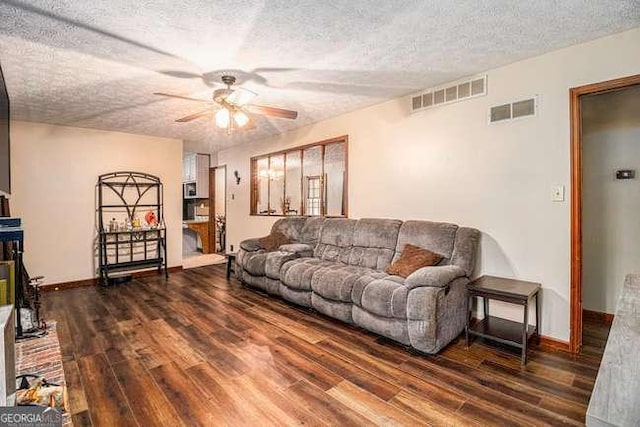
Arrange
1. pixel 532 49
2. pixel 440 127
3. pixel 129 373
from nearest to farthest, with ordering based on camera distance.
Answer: pixel 129 373, pixel 532 49, pixel 440 127

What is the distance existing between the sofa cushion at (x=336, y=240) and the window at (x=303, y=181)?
14.6 inches

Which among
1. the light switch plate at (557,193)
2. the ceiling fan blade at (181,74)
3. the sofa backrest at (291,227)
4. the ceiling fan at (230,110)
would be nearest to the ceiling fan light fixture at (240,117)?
the ceiling fan at (230,110)

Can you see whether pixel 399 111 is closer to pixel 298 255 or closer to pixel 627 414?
pixel 298 255

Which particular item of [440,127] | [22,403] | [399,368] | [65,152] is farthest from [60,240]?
[440,127]

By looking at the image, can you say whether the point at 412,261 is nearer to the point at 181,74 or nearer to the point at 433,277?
the point at 433,277

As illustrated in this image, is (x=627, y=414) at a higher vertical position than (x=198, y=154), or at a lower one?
lower

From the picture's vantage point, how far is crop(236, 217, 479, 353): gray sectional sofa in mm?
2609

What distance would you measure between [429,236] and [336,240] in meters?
1.25

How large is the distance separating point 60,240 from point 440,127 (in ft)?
18.1

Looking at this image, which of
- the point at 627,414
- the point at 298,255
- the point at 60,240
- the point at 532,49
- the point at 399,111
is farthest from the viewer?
the point at 60,240

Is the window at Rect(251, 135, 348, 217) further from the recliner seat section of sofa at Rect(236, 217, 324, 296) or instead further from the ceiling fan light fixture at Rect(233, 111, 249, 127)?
the ceiling fan light fixture at Rect(233, 111, 249, 127)

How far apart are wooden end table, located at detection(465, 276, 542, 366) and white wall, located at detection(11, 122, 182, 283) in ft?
17.8

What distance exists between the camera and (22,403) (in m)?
1.61

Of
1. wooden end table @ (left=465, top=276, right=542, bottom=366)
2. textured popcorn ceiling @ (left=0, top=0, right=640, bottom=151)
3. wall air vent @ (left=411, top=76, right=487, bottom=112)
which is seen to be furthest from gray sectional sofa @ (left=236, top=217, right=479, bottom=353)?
textured popcorn ceiling @ (left=0, top=0, right=640, bottom=151)
